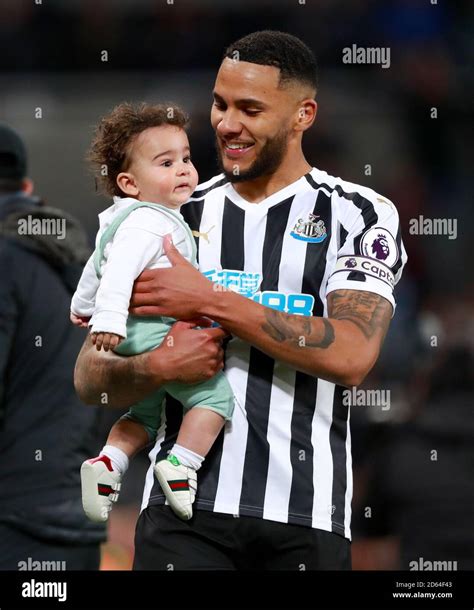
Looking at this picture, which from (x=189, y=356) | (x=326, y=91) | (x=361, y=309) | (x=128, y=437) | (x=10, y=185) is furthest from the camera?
(x=326, y=91)

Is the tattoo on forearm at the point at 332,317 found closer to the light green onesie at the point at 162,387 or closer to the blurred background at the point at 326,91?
the light green onesie at the point at 162,387

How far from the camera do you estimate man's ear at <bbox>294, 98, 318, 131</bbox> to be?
313 cm

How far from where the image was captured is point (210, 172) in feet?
21.0

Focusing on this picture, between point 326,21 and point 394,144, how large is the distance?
1.03m

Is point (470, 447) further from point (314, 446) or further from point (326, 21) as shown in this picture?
point (326, 21)

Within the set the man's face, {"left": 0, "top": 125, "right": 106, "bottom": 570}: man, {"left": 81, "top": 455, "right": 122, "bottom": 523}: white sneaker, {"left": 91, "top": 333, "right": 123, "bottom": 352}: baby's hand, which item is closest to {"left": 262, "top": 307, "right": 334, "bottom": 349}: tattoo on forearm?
{"left": 91, "top": 333, "right": 123, "bottom": 352}: baby's hand

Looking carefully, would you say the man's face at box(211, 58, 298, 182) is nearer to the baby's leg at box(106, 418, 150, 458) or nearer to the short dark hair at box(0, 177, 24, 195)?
the baby's leg at box(106, 418, 150, 458)

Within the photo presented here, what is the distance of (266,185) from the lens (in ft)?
10.1

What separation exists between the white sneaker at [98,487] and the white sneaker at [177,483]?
0.19 m

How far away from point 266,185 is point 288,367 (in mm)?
562

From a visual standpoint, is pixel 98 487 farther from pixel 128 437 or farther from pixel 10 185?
pixel 10 185

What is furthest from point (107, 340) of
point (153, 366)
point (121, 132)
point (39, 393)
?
point (39, 393)

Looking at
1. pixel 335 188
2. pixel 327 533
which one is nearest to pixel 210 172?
pixel 335 188

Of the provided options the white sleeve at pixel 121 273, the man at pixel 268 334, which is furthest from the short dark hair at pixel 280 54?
the white sleeve at pixel 121 273
